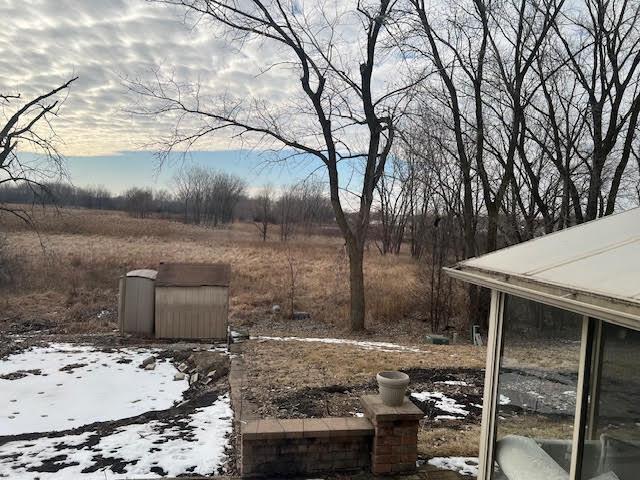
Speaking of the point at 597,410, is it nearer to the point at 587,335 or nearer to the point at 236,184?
the point at 587,335

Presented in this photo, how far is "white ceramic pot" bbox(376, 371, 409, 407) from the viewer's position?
409cm

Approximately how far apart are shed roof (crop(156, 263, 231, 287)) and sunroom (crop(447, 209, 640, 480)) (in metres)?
7.14

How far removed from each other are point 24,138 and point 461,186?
1207 cm

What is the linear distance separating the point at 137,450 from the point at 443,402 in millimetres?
3426

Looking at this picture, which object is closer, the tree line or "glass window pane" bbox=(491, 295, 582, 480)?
"glass window pane" bbox=(491, 295, 582, 480)

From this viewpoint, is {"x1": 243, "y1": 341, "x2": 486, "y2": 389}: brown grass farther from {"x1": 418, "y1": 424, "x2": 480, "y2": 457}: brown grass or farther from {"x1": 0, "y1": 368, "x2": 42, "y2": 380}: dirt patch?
{"x1": 0, "y1": 368, "x2": 42, "y2": 380}: dirt patch

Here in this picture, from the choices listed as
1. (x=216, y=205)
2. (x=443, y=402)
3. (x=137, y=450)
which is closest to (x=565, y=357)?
(x=443, y=402)

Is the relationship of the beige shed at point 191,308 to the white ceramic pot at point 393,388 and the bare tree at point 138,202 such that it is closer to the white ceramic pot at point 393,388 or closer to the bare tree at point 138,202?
the white ceramic pot at point 393,388

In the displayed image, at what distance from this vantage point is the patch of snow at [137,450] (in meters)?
4.22

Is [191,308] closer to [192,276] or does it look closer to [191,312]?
[191,312]

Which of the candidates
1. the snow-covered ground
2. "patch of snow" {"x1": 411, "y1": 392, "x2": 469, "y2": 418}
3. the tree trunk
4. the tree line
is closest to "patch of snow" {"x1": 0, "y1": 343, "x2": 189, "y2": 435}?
the snow-covered ground

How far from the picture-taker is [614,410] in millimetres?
2752

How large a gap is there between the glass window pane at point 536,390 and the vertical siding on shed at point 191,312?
24.2ft

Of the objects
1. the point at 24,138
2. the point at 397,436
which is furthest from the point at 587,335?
the point at 24,138
